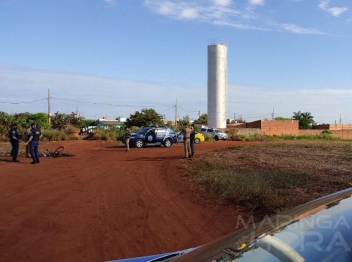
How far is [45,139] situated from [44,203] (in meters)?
28.7

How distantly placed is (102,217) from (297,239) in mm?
5845

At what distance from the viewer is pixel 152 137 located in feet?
95.0

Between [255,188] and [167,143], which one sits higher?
[167,143]

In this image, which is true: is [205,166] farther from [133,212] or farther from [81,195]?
[133,212]

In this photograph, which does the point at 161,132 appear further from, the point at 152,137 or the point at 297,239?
the point at 297,239

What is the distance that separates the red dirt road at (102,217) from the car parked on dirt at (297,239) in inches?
127

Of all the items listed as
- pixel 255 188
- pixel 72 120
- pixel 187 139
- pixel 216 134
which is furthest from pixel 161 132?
pixel 72 120

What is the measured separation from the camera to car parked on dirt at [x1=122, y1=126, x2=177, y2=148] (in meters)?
28.6

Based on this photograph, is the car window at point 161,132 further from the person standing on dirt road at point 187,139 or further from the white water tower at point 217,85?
the white water tower at point 217,85

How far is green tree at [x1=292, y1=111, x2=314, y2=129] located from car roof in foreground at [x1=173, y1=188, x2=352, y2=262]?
8123cm

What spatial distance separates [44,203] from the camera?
29.5ft

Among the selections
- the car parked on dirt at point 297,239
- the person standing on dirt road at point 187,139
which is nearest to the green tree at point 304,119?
→ the person standing on dirt road at point 187,139

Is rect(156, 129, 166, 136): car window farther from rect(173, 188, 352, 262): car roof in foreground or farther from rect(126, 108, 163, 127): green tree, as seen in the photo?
rect(126, 108, 163, 127): green tree

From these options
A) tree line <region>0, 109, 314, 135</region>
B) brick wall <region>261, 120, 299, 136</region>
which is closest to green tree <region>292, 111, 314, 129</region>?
tree line <region>0, 109, 314, 135</region>
